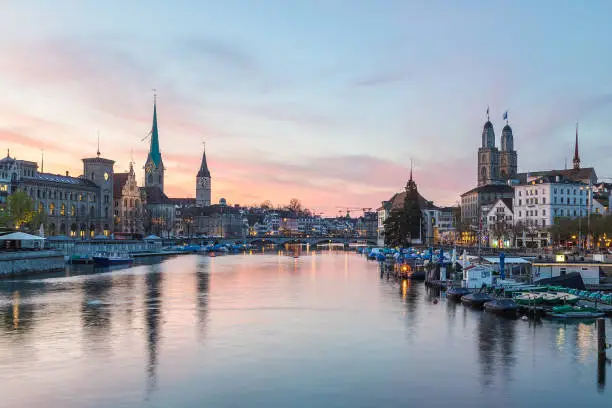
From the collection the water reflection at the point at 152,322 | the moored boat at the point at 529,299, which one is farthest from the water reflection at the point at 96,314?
the moored boat at the point at 529,299

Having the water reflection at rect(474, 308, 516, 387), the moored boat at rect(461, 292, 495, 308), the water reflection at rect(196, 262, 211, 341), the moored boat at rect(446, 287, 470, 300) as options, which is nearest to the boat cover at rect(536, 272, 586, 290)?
the moored boat at rect(446, 287, 470, 300)

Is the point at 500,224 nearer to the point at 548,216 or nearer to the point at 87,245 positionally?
the point at 548,216

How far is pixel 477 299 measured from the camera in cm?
6228

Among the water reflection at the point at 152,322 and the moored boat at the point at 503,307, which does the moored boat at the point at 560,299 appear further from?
the water reflection at the point at 152,322

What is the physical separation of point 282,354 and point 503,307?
2392 cm

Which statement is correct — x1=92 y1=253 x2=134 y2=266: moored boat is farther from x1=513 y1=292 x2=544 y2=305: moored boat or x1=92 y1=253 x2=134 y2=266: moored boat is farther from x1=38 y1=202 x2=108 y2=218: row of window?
x1=513 y1=292 x2=544 y2=305: moored boat

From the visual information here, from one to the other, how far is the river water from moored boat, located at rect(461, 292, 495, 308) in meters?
1.34

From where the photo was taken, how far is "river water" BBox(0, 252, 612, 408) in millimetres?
32781

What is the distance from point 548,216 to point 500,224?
36.0 ft

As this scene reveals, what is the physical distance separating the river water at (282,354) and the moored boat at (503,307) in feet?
3.02

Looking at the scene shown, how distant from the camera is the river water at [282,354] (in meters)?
32.8

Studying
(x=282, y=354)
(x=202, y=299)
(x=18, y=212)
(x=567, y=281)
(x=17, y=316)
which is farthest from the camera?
(x=18, y=212)

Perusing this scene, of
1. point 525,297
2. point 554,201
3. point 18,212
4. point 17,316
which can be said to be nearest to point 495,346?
point 525,297

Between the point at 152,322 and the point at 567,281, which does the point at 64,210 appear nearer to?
the point at 152,322
